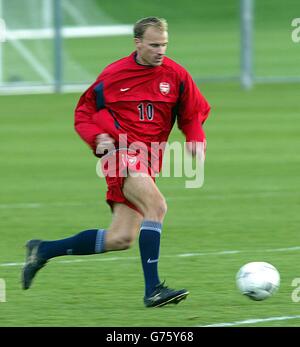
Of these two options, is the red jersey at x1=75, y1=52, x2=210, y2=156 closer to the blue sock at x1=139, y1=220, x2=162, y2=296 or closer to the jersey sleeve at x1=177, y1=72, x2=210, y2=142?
the jersey sleeve at x1=177, y1=72, x2=210, y2=142

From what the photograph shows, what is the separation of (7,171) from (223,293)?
348 inches

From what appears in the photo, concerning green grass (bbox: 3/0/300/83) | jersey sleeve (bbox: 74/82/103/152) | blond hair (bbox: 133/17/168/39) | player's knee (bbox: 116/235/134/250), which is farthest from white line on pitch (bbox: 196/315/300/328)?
green grass (bbox: 3/0/300/83)

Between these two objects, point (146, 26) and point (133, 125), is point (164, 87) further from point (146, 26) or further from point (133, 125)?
point (146, 26)

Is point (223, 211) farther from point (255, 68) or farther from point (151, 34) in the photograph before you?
point (255, 68)

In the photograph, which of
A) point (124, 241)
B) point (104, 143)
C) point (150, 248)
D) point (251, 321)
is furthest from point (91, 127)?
point (251, 321)

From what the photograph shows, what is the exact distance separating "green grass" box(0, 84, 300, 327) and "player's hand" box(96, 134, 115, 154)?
1062 mm

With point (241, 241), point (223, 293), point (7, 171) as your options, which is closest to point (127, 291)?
point (223, 293)

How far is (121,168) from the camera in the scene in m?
8.26

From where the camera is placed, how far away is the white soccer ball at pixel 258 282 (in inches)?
319

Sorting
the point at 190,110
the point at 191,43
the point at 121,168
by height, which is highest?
the point at 191,43

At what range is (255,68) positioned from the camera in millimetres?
30297

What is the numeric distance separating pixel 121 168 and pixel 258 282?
1.23 m

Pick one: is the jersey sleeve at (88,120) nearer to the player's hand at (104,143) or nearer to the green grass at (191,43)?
the player's hand at (104,143)

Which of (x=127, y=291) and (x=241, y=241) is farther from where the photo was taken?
(x=241, y=241)
